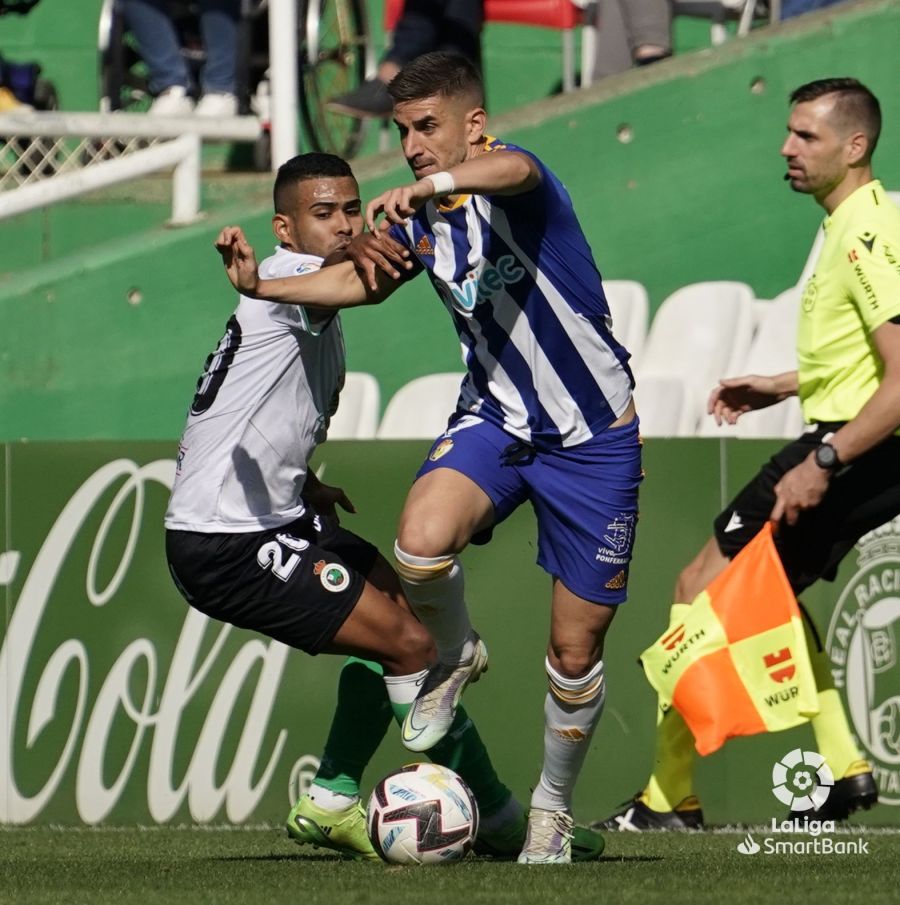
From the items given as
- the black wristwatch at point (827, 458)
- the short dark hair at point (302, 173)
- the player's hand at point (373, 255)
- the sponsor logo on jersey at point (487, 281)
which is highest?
the player's hand at point (373, 255)

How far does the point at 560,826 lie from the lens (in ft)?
19.4

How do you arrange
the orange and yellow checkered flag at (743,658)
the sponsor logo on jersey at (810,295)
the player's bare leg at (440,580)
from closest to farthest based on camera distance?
the player's bare leg at (440,580)
the orange and yellow checkered flag at (743,658)
the sponsor logo on jersey at (810,295)

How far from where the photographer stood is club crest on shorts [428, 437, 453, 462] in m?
5.91

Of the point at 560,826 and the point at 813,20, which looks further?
the point at 813,20

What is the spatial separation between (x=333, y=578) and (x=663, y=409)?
2.98m

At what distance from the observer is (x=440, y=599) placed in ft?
19.1

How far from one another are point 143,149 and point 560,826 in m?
5.99

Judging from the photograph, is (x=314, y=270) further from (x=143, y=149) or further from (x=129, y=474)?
(x=143, y=149)

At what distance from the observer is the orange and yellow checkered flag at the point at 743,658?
6473 mm

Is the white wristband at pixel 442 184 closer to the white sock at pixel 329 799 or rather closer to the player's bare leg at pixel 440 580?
the player's bare leg at pixel 440 580

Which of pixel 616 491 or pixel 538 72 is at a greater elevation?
pixel 616 491

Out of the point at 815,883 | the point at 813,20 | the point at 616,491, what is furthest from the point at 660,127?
the point at 815,883

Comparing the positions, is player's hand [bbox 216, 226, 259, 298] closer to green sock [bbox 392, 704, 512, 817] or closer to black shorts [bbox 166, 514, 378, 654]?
black shorts [bbox 166, 514, 378, 654]

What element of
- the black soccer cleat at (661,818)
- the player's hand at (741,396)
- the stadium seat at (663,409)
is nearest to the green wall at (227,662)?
the black soccer cleat at (661,818)
